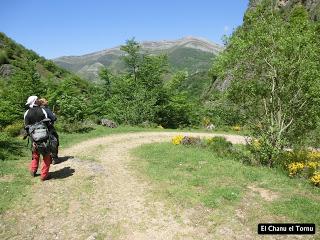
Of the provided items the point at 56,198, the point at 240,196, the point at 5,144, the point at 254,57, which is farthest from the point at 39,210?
the point at 254,57

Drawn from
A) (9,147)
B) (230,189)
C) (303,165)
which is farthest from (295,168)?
(9,147)

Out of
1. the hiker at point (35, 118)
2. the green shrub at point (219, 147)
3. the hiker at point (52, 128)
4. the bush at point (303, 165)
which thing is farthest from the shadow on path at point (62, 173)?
the bush at point (303, 165)

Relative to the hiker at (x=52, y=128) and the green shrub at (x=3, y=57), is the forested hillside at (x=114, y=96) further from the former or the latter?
the hiker at (x=52, y=128)

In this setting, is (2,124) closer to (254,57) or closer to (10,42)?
(254,57)

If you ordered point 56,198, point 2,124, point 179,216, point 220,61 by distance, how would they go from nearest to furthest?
point 179,216 → point 56,198 → point 220,61 → point 2,124

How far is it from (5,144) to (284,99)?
12.8 metres

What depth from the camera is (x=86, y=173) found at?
41.3 ft

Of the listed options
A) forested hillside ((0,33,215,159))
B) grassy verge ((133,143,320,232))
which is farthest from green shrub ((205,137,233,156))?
forested hillside ((0,33,215,159))

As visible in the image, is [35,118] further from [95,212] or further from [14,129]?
[14,129]

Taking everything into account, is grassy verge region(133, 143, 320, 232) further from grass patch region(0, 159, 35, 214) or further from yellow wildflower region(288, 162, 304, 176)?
grass patch region(0, 159, 35, 214)

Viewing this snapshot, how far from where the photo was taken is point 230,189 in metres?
11.0

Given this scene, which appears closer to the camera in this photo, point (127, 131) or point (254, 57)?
point (254, 57)

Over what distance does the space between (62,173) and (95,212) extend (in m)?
3.64

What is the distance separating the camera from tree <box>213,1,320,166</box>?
14.0 meters
